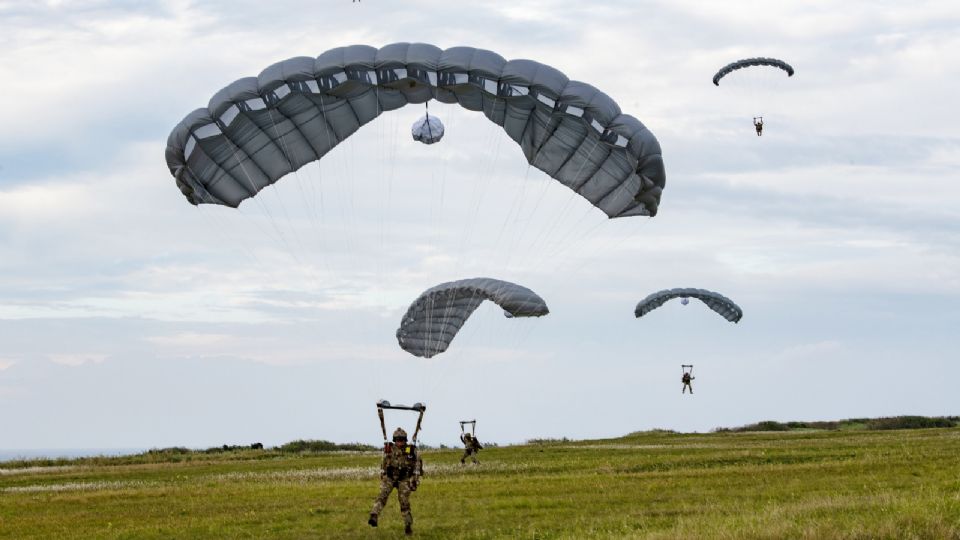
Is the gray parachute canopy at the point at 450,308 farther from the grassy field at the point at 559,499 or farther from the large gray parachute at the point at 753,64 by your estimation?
the large gray parachute at the point at 753,64

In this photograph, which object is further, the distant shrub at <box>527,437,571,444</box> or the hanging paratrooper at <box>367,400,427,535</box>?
the distant shrub at <box>527,437,571,444</box>

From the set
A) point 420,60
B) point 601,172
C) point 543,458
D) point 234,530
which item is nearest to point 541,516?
point 234,530

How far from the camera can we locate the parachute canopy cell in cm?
2653

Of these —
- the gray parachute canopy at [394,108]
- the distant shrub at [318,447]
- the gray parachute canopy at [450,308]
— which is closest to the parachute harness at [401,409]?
the gray parachute canopy at [394,108]

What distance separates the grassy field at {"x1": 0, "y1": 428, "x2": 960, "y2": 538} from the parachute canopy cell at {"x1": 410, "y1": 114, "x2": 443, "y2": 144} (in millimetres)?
8789

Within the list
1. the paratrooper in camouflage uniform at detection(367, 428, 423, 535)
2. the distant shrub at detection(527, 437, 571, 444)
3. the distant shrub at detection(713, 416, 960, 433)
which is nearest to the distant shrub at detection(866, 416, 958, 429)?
the distant shrub at detection(713, 416, 960, 433)

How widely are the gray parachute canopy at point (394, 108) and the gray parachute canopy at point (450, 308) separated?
8.00 metres

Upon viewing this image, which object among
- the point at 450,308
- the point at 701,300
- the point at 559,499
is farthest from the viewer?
the point at 701,300

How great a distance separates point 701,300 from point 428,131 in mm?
23090

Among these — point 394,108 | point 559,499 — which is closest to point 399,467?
point 559,499

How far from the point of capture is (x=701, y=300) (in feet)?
152

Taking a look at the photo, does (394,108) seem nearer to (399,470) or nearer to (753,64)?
(399,470)

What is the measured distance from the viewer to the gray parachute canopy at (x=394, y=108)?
72.2 feet

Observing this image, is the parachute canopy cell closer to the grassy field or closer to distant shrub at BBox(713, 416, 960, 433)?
the grassy field
